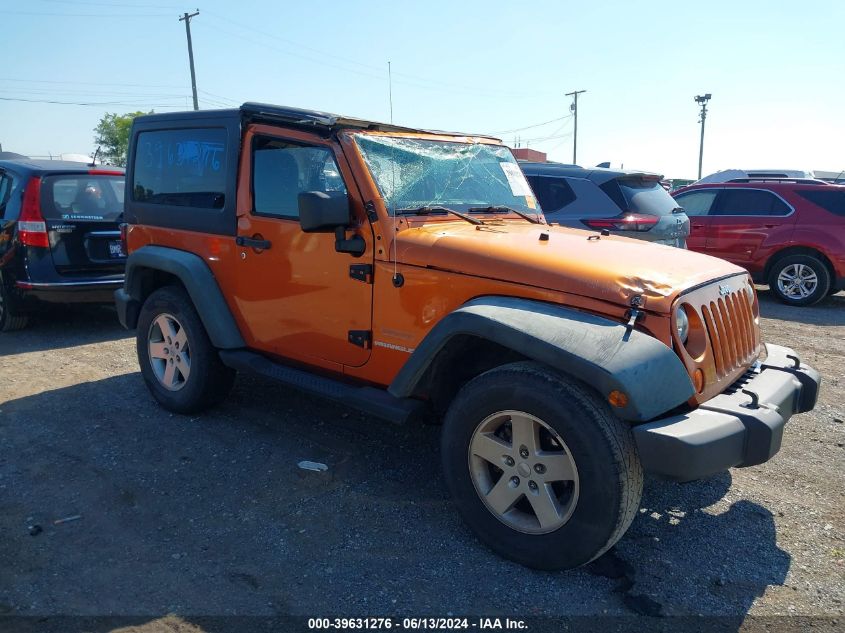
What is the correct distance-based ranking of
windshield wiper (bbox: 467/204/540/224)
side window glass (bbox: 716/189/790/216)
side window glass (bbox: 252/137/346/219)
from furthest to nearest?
side window glass (bbox: 716/189/790/216) → windshield wiper (bbox: 467/204/540/224) → side window glass (bbox: 252/137/346/219)

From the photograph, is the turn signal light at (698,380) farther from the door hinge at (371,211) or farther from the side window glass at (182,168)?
the side window glass at (182,168)

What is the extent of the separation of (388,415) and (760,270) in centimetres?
810

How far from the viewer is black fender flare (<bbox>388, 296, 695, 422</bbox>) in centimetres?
254

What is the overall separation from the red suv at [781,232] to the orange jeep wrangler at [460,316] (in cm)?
649

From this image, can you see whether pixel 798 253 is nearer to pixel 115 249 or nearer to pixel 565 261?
pixel 565 261

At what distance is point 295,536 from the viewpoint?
10.6 feet

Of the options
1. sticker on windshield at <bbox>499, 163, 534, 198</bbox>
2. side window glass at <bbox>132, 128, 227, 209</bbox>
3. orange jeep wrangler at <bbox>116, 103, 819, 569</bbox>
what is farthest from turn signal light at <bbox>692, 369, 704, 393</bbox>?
side window glass at <bbox>132, 128, 227, 209</bbox>

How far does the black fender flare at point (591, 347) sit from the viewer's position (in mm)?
2541

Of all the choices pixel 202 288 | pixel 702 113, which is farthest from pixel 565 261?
pixel 702 113

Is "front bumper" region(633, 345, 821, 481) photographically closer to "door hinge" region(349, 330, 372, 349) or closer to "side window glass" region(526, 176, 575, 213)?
"door hinge" region(349, 330, 372, 349)

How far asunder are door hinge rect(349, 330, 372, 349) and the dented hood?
0.50m

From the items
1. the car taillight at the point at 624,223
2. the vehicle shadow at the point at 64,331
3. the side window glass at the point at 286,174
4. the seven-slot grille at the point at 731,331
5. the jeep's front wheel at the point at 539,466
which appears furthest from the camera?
the car taillight at the point at 624,223

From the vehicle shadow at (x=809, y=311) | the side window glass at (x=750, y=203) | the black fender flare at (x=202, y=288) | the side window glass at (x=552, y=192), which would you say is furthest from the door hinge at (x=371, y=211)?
the side window glass at (x=750, y=203)

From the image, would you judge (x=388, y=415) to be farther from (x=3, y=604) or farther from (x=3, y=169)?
(x=3, y=169)
